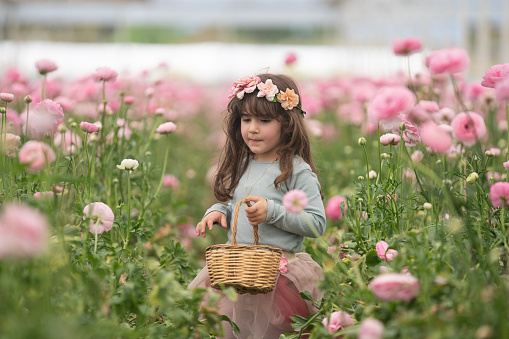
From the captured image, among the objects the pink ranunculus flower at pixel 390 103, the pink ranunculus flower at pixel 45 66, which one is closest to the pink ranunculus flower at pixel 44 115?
the pink ranunculus flower at pixel 45 66

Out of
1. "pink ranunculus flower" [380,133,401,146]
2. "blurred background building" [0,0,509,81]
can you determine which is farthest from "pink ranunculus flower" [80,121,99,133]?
"blurred background building" [0,0,509,81]

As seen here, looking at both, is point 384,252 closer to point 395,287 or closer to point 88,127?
point 395,287

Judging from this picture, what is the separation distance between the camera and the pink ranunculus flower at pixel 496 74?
4.66ft

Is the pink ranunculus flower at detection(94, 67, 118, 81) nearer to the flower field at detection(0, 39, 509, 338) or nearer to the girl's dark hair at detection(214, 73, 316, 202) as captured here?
the flower field at detection(0, 39, 509, 338)

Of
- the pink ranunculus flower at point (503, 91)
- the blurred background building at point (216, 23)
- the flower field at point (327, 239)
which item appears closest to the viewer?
the flower field at point (327, 239)

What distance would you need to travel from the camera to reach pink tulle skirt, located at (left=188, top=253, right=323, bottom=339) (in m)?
1.61

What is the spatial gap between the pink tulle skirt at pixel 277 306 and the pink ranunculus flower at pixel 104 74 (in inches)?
36.8

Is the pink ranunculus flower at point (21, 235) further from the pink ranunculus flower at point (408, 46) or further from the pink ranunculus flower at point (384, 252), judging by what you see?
the pink ranunculus flower at point (408, 46)

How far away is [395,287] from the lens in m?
1.00

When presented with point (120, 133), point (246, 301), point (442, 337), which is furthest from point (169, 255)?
point (442, 337)

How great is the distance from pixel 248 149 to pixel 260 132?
0.47 feet

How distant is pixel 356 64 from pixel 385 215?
26.9 feet

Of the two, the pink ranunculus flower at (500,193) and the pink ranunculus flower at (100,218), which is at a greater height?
the pink ranunculus flower at (500,193)

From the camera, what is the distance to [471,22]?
189 inches
